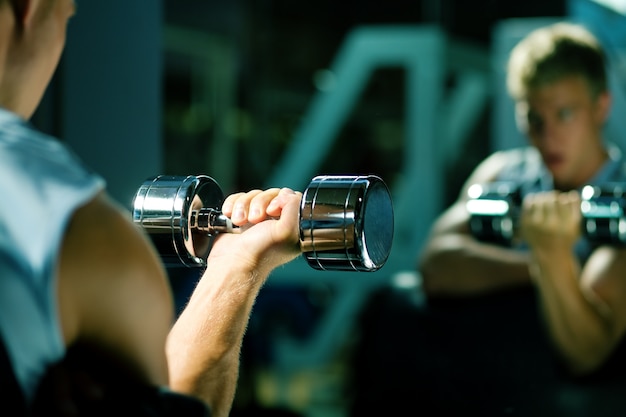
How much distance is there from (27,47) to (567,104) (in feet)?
4.65

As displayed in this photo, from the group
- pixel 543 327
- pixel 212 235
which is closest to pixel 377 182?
pixel 212 235

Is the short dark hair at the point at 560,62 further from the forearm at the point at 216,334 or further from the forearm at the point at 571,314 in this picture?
the forearm at the point at 216,334

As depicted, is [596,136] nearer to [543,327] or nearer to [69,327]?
[543,327]

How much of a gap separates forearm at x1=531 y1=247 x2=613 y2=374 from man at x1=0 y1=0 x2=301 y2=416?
1.15 meters

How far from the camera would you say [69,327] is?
1.61 ft

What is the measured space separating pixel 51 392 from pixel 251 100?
3.90m

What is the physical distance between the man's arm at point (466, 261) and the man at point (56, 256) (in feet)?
4.42

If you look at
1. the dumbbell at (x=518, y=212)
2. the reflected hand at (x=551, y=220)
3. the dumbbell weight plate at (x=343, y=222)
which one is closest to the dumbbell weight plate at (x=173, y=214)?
the dumbbell weight plate at (x=343, y=222)

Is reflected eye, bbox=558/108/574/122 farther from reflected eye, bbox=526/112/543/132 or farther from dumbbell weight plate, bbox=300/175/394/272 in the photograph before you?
dumbbell weight plate, bbox=300/175/394/272

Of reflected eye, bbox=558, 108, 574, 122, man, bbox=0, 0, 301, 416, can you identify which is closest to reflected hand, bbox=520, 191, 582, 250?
reflected eye, bbox=558, 108, 574, 122

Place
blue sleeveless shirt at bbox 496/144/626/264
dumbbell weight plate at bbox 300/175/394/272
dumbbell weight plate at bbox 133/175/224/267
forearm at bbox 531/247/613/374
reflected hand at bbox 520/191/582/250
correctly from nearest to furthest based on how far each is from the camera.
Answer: dumbbell weight plate at bbox 300/175/394/272 < dumbbell weight plate at bbox 133/175/224/267 < reflected hand at bbox 520/191/582/250 < forearm at bbox 531/247/613/374 < blue sleeveless shirt at bbox 496/144/626/264

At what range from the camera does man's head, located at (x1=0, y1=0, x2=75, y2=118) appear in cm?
55

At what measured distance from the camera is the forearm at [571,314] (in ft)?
5.41

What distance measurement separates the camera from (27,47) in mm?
567
